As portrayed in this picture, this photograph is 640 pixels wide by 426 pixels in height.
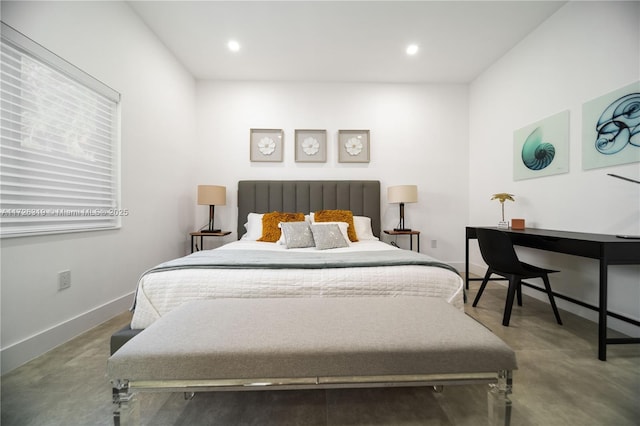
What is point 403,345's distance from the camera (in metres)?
0.87

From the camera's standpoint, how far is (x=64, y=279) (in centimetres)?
175

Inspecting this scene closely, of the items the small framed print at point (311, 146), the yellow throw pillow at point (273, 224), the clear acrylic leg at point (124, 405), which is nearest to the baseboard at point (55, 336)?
the clear acrylic leg at point (124, 405)

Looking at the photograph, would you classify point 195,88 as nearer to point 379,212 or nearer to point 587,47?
point 379,212

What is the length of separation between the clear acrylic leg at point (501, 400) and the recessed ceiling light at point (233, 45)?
3544 millimetres

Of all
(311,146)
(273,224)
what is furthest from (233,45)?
(273,224)

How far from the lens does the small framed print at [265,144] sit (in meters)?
3.54

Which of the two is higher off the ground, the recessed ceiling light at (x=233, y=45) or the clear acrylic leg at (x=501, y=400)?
the recessed ceiling light at (x=233, y=45)

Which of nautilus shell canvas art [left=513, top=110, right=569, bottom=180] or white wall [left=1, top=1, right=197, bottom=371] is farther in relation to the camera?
nautilus shell canvas art [left=513, top=110, right=569, bottom=180]

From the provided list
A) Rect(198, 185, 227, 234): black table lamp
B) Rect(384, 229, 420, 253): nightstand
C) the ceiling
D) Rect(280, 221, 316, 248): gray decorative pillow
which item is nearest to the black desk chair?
Rect(384, 229, 420, 253): nightstand

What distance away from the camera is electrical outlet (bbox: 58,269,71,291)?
1.72 meters

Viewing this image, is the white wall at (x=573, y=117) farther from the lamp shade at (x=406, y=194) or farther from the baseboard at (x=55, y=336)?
the baseboard at (x=55, y=336)

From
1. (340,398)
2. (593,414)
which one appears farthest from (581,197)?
(340,398)

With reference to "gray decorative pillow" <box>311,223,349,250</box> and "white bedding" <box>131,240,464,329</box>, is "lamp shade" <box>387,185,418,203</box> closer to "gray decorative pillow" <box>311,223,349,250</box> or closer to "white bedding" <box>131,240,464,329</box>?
"gray decorative pillow" <box>311,223,349,250</box>

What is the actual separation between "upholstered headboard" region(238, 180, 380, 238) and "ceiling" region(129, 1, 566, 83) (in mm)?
1534
